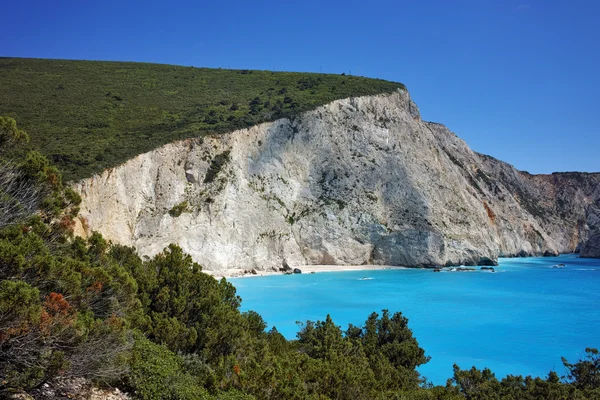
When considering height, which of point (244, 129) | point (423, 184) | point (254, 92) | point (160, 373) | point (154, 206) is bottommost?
point (160, 373)

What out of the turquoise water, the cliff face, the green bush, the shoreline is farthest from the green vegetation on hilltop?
the turquoise water

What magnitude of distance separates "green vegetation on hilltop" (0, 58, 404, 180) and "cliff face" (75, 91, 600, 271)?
186 centimetres

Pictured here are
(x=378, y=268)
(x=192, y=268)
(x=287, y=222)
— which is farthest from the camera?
(x=378, y=268)

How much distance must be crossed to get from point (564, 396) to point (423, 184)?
46.2 metres

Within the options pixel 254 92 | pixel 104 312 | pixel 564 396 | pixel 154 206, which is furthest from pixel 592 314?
pixel 254 92

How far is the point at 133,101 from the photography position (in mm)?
52031

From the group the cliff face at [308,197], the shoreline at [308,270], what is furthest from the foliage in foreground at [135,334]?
the shoreline at [308,270]

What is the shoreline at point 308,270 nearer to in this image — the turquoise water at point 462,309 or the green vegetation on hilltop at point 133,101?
the turquoise water at point 462,309

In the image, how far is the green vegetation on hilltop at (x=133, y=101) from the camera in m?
36.7

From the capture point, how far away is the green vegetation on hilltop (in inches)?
1443

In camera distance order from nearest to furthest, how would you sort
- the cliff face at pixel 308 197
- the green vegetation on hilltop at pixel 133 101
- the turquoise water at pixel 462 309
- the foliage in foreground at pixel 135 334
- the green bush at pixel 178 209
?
the foliage in foreground at pixel 135 334 < the turquoise water at pixel 462 309 < the green vegetation on hilltop at pixel 133 101 < the cliff face at pixel 308 197 < the green bush at pixel 178 209

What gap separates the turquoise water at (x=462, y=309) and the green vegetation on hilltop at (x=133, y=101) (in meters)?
16.1

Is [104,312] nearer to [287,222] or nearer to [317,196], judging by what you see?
[287,222]

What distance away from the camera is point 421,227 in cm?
5150
